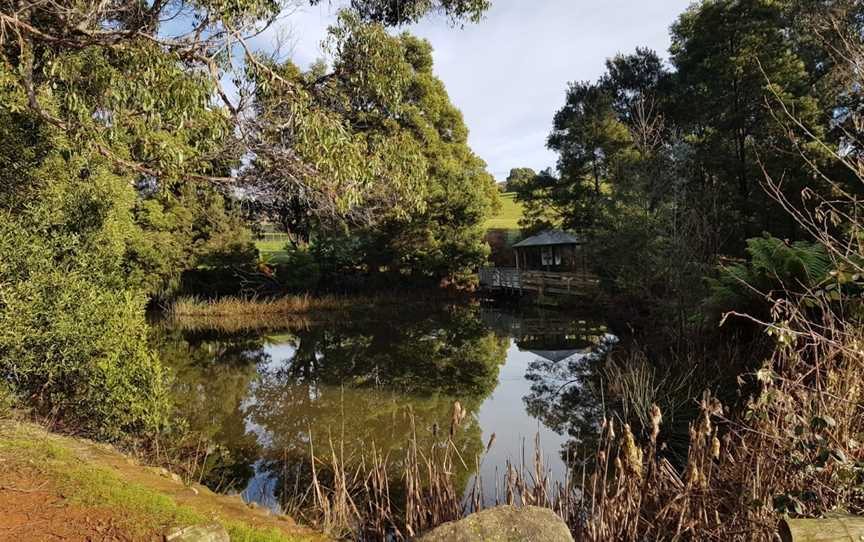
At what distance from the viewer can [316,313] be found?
2014 centimetres

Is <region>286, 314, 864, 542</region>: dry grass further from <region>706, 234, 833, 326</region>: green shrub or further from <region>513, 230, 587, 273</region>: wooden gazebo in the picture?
<region>513, 230, 587, 273</region>: wooden gazebo

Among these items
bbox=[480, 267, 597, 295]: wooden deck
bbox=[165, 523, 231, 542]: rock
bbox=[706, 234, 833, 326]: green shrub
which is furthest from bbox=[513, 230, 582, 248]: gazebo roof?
bbox=[165, 523, 231, 542]: rock

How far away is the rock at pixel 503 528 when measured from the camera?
2.38m

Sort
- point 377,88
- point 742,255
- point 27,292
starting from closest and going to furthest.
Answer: point 27,292, point 377,88, point 742,255

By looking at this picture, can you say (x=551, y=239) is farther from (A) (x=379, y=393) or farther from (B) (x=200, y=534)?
(B) (x=200, y=534)

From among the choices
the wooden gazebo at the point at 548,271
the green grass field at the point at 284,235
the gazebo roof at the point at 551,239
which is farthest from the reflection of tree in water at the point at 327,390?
the green grass field at the point at 284,235

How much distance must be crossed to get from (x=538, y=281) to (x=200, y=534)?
1830cm

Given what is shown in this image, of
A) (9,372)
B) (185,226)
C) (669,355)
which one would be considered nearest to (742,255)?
(669,355)

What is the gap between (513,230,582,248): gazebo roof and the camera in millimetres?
20889

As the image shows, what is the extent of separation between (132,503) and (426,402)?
5.21 m

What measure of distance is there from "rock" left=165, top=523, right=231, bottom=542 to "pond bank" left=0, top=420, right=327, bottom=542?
0.09m

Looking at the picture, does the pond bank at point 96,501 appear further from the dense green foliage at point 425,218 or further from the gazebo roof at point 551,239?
the gazebo roof at point 551,239

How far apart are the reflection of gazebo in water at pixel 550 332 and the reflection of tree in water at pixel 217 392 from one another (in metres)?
6.37

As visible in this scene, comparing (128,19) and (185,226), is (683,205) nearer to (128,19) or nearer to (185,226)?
(128,19)
